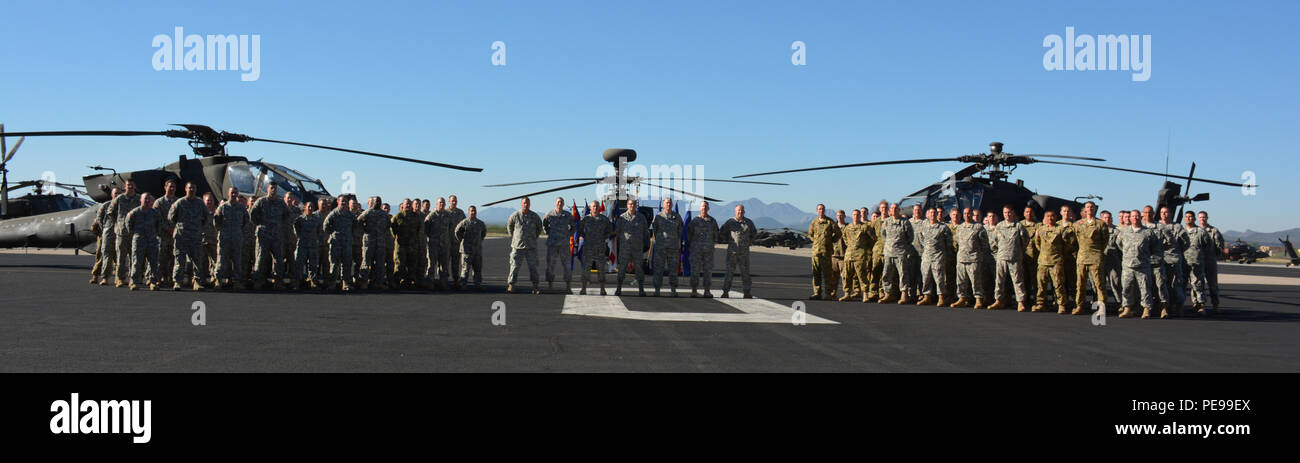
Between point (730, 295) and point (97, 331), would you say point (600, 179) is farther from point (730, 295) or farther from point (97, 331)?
point (97, 331)

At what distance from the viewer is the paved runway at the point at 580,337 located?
20.6 ft

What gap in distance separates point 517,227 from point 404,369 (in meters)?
7.99

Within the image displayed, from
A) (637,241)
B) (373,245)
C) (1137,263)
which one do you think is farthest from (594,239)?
(1137,263)

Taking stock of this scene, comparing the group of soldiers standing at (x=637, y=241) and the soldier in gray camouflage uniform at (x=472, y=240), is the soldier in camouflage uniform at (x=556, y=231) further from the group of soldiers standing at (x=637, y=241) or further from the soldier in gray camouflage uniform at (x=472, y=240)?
the soldier in gray camouflage uniform at (x=472, y=240)

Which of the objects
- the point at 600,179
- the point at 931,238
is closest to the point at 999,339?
the point at 931,238

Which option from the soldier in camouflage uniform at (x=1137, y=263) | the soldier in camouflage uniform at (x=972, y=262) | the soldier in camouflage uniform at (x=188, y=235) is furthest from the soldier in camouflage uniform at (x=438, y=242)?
the soldier in camouflage uniform at (x=1137, y=263)

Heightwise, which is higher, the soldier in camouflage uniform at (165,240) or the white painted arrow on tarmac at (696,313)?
the soldier in camouflage uniform at (165,240)

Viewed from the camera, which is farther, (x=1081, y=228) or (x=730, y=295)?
(x=730, y=295)

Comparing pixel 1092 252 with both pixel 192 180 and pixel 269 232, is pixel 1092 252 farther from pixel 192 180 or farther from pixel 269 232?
pixel 192 180

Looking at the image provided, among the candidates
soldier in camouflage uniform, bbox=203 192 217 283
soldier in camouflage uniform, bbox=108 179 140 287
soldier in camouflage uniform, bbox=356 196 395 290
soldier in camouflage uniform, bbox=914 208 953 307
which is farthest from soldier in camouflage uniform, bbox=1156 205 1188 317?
soldier in camouflage uniform, bbox=108 179 140 287

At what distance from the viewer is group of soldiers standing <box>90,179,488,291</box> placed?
520 inches

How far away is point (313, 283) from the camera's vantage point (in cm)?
1403

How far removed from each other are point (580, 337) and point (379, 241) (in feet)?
24.7

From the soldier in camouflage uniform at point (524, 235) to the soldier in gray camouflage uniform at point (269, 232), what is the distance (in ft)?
13.7
